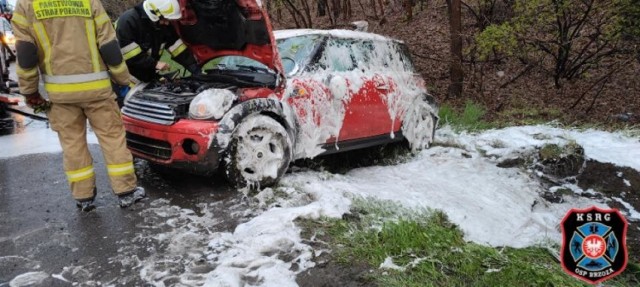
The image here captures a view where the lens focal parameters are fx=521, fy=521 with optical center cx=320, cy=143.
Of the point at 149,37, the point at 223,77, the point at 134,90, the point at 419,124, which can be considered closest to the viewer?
the point at 134,90

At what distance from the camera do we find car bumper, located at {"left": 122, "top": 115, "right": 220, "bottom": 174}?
4.44 meters

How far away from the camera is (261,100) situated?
4.78m

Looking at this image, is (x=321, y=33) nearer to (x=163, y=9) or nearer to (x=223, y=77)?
(x=223, y=77)

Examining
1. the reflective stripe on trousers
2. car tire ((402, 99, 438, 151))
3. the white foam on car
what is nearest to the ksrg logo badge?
the white foam on car

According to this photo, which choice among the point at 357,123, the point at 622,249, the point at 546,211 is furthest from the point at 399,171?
the point at 622,249

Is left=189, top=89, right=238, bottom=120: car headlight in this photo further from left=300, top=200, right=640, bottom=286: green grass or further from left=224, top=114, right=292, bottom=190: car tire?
left=300, top=200, right=640, bottom=286: green grass

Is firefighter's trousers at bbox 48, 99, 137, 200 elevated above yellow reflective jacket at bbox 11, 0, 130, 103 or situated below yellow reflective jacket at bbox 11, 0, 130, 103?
below

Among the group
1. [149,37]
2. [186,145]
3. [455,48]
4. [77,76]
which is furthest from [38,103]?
[455,48]

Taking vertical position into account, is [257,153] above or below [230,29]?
below

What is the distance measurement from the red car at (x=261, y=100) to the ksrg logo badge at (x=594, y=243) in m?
3.11

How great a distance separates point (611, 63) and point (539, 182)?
642 cm

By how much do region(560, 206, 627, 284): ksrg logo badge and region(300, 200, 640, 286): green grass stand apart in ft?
3.64

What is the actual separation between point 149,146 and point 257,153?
98 cm

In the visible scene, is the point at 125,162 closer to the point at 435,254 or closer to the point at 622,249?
the point at 435,254
